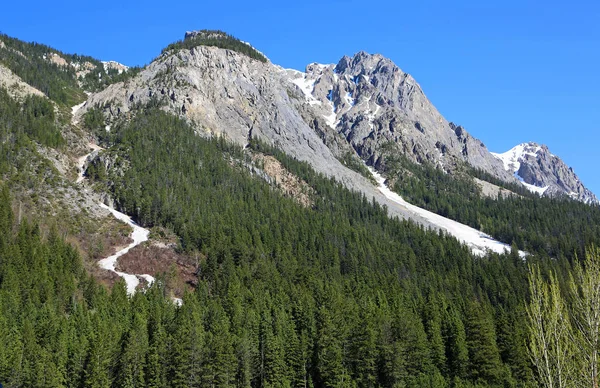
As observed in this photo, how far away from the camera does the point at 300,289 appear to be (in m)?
93.8

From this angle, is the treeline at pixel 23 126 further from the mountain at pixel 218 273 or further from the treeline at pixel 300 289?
the treeline at pixel 300 289

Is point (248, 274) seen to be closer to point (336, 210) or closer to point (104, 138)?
point (336, 210)

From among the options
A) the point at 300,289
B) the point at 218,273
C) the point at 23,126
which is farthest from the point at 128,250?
the point at 23,126

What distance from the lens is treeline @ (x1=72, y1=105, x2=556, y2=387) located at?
6419 centimetres

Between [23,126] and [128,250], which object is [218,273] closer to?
[128,250]

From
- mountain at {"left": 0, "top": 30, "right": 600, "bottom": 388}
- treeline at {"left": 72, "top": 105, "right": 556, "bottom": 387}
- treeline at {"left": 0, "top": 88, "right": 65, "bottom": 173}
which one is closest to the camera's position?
mountain at {"left": 0, "top": 30, "right": 600, "bottom": 388}

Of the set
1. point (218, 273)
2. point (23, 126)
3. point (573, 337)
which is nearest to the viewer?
point (573, 337)

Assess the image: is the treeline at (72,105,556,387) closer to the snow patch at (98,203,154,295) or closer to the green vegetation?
the snow patch at (98,203,154,295)

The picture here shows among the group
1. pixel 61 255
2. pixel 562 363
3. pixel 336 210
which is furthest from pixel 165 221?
pixel 562 363

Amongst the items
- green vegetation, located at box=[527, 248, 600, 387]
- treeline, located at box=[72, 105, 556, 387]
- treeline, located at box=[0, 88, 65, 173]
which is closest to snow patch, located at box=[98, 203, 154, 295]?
treeline, located at box=[72, 105, 556, 387]

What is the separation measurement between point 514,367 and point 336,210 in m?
110

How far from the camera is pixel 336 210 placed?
177 meters

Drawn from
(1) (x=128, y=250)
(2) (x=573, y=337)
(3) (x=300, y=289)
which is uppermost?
(2) (x=573, y=337)

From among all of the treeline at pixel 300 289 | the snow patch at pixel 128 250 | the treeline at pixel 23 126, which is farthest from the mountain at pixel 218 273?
the treeline at pixel 23 126
